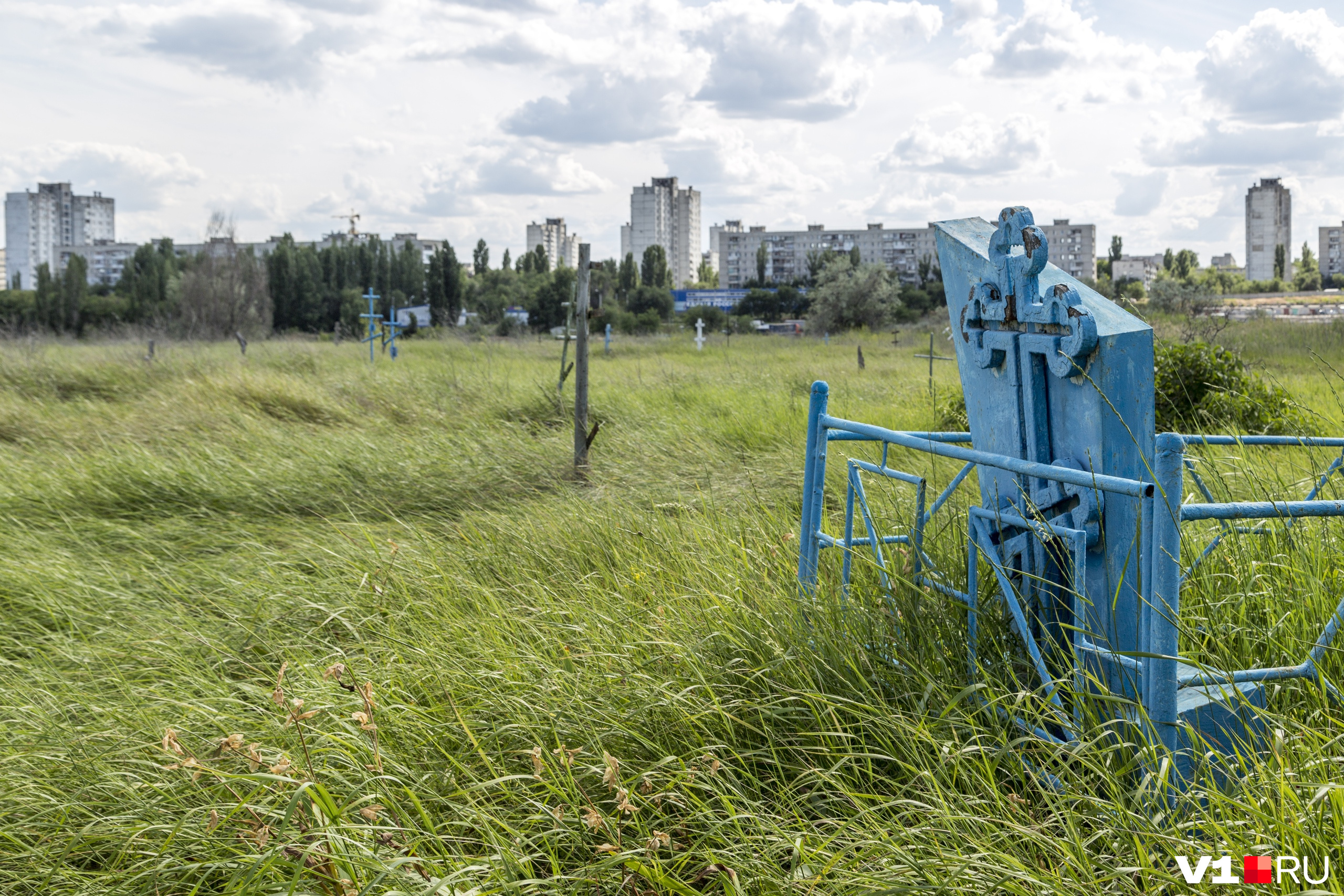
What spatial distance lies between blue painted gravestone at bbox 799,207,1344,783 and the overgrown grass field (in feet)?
0.40

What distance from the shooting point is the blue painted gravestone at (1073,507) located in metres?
1.83

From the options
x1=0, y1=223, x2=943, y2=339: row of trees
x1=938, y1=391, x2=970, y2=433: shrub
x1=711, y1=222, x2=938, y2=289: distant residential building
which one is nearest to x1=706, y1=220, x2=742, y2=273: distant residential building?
x1=711, y1=222, x2=938, y2=289: distant residential building

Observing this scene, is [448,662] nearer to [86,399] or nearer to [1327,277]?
[86,399]

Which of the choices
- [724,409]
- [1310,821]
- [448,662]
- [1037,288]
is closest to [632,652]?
[448,662]

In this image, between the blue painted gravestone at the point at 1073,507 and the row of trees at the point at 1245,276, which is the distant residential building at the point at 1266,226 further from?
the blue painted gravestone at the point at 1073,507

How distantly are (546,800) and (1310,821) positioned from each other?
151cm

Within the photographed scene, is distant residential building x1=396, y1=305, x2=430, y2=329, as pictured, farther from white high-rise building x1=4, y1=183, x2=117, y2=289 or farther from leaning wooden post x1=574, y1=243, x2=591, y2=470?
white high-rise building x1=4, y1=183, x2=117, y2=289

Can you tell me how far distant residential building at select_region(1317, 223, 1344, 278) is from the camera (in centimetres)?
12469

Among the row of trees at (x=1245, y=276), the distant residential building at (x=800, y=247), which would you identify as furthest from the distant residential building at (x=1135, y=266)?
the distant residential building at (x=800, y=247)

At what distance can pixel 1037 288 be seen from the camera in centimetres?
243

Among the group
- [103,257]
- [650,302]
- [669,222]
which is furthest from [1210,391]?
[103,257]

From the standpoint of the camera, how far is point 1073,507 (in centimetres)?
232

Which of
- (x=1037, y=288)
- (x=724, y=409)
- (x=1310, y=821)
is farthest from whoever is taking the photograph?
(x=724, y=409)

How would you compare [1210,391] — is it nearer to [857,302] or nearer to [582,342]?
[582,342]
